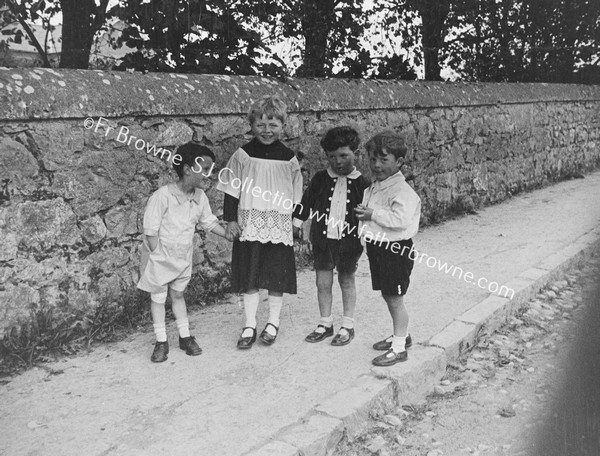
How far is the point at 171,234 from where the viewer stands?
363 centimetres

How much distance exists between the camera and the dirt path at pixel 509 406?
2.99 meters

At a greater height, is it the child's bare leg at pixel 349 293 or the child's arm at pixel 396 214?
the child's arm at pixel 396 214

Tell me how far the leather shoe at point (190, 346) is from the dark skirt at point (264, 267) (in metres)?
0.42

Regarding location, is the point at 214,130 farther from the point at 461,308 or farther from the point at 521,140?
the point at 521,140

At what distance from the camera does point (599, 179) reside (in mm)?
11523

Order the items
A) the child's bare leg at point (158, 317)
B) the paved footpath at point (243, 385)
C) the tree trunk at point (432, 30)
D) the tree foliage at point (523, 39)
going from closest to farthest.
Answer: the paved footpath at point (243, 385)
the child's bare leg at point (158, 317)
the tree trunk at point (432, 30)
the tree foliage at point (523, 39)

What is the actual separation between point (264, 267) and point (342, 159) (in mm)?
835

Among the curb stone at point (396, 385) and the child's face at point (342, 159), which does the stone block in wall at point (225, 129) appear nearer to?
the child's face at point (342, 159)

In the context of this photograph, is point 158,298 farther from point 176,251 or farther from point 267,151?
point 267,151

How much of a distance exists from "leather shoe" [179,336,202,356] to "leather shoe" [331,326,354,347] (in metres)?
0.82

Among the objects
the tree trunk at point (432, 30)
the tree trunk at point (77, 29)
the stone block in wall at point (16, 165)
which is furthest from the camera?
the tree trunk at point (432, 30)

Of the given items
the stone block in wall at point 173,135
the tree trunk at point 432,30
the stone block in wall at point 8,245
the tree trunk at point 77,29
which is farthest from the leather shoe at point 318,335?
the tree trunk at point 432,30

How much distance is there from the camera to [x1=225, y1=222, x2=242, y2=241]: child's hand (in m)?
3.93

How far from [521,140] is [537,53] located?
9.97 ft
